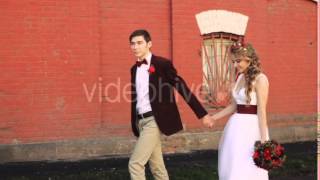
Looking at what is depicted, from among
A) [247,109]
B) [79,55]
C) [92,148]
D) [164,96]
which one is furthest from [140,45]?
[92,148]

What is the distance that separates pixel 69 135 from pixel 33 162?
2.61 feet

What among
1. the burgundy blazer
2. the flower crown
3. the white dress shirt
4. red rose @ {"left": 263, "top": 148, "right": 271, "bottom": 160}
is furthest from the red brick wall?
red rose @ {"left": 263, "top": 148, "right": 271, "bottom": 160}

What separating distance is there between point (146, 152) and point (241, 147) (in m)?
1.03

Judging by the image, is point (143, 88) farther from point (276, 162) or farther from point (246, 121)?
point (276, 162)

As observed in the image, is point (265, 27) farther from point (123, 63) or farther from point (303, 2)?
point (123, 63)

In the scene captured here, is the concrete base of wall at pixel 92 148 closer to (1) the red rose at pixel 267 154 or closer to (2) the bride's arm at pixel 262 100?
(2) the bride's arm at pixel 262 100

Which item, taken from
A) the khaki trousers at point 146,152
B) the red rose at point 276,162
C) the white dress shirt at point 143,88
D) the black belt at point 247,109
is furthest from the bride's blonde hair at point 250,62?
Answer: the khaki trousers at point 146,152

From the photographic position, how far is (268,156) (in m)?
A: 5.21

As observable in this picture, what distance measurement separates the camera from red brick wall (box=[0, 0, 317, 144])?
8672mm

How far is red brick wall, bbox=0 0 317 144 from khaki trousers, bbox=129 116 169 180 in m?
3.71

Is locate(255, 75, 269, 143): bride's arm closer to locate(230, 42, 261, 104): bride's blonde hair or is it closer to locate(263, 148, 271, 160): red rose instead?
locate(230, 42, 261, 104): bride's blonde hair

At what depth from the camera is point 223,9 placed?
10.4 metres

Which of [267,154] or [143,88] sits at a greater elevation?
[143,88]

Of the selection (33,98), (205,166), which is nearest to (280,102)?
(205,166)
